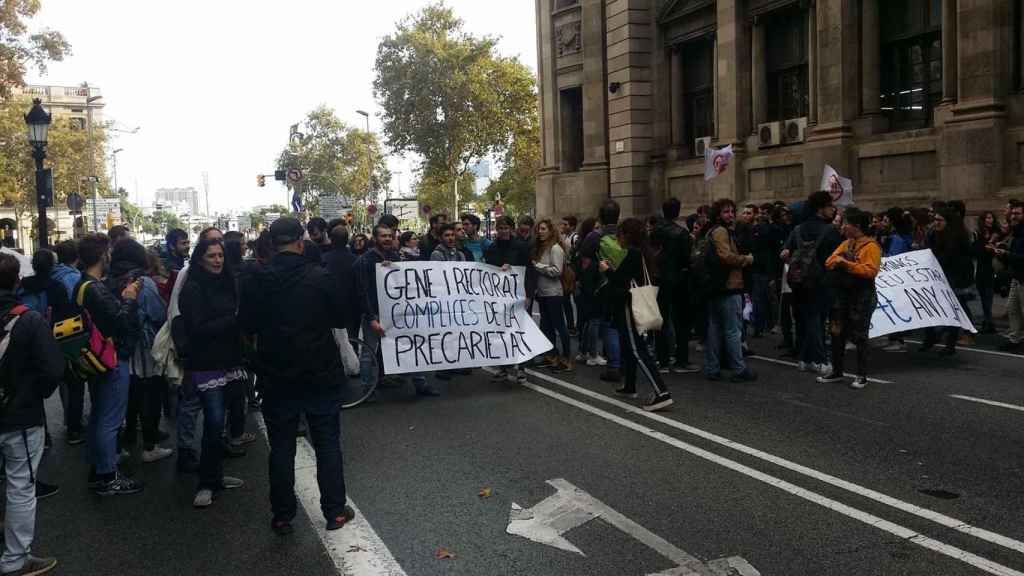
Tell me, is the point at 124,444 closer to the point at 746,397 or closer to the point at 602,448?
the point at 602,448

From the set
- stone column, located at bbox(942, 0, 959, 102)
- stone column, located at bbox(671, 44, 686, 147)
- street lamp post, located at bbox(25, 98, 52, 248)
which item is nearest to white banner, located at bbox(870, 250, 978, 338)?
stone column, located at bbox(942, 0, 959, 102)

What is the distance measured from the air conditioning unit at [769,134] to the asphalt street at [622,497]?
15088 mm

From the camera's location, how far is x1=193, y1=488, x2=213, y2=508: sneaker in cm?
593

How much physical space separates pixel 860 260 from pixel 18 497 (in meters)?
7.66

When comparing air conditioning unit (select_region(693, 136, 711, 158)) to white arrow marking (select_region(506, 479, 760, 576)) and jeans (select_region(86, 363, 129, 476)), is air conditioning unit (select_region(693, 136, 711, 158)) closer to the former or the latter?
white arrow marking (select_region(506, 479, 760, 576))

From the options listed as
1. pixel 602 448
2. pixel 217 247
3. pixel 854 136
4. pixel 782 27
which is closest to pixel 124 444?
pixel 217 247

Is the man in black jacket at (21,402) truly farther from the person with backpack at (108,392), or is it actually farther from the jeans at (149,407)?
the jeans at (149,407)

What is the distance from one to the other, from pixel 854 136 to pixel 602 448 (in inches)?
639

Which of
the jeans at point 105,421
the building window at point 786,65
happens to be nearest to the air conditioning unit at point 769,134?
the building window at point 786,65

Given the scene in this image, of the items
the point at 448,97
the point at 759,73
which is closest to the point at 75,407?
the point at 759,73

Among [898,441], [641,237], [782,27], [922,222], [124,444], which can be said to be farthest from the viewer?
[782,27]

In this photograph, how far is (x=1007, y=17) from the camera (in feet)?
56.1

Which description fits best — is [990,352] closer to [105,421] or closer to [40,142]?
[105,421]

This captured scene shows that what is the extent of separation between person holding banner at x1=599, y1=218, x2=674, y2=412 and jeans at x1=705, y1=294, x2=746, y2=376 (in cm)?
139
